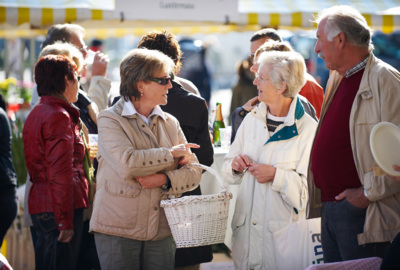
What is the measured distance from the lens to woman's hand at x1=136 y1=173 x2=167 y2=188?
3.16 m

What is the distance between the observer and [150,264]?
326cm

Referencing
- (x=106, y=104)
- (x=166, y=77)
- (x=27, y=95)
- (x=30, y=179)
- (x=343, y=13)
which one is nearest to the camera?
(x=343, y=13)

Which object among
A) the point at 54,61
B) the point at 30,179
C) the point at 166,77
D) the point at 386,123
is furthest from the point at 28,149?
the point at 386,123

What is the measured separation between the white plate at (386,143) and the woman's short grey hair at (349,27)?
56 cm

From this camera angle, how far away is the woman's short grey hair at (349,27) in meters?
3.05

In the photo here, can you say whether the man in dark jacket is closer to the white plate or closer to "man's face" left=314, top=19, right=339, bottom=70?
"man's face" left=314, top=19, right=339, bottom=70

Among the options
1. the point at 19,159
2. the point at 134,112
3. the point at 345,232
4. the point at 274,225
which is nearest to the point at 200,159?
the point at 274,225

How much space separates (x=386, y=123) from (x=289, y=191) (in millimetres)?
883

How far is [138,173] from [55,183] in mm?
587

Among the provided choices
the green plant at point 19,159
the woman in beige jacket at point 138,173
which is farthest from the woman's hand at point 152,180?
the green plant at point 19,159


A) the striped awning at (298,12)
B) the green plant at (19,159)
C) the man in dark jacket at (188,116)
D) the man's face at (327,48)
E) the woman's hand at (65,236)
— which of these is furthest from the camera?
the striped awning at (298,12)

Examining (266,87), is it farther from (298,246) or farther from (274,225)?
(298,246)

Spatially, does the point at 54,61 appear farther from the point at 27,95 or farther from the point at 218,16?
the point at 27,95

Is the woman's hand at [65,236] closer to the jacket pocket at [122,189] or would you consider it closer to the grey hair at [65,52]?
the jacket pocket at [122,189]
